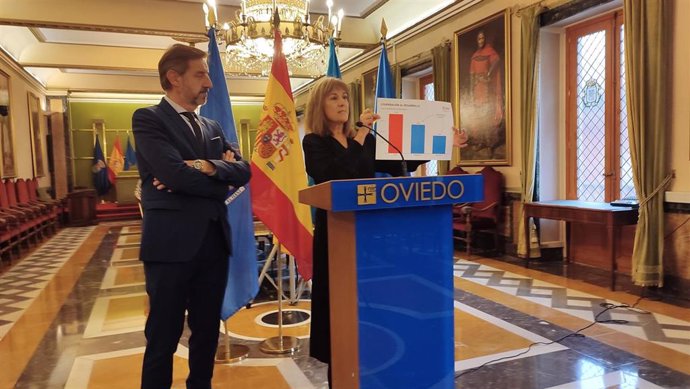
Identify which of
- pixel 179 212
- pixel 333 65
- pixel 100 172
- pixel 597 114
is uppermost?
pixel 333 65

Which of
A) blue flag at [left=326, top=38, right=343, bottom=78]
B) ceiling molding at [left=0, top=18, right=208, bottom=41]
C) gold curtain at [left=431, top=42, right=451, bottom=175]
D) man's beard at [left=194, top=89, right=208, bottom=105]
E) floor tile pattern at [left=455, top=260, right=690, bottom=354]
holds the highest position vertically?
ceiling molding at [left=0, top=18, right=208, bottom=41]

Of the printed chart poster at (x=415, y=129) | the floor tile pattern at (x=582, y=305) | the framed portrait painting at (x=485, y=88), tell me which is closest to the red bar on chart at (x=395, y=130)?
the printed chart poster at (x=415, y=129)

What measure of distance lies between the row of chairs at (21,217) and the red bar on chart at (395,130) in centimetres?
624

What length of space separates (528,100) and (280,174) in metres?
3.33

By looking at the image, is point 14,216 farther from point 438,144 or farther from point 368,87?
point 438,144

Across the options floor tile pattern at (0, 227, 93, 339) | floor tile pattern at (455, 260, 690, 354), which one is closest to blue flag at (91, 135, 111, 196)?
floor tile pattern at (0, 227, 93, 339)

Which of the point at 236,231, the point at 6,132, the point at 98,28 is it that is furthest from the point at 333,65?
the point at 6,132

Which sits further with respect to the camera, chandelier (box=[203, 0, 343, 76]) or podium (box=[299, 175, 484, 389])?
chandelier (box=[203, 0, 343, 76])

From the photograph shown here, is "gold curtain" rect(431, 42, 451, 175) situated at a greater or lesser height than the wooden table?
greater

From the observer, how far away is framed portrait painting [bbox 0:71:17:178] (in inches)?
294

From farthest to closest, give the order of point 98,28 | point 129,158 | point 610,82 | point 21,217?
point 129,158 < point 21,217 < point 98,28 < point 610,82

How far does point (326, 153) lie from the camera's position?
185 centimetres

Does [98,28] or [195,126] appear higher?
[98,28]

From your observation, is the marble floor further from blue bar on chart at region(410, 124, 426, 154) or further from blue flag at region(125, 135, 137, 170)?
blue flag at region(125, 135, 137, 170)
